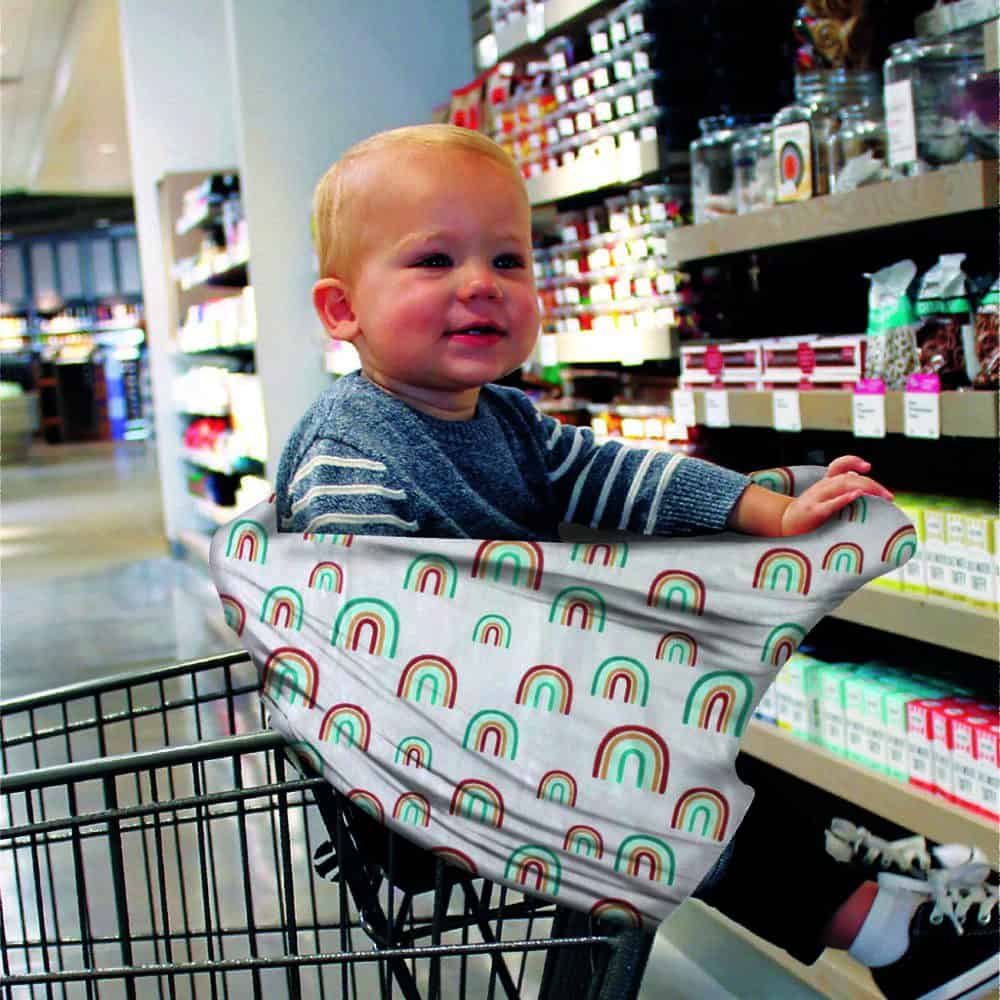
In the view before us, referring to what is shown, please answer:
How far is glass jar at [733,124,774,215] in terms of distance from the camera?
2.88 m

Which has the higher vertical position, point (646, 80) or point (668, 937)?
point (646, 80)

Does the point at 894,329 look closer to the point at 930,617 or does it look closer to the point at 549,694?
the point at 930,617

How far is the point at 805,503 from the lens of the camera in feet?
4.26

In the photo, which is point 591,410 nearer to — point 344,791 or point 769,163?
point 769,163

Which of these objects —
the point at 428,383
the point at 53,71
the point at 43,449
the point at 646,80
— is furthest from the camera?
the point at 43,449

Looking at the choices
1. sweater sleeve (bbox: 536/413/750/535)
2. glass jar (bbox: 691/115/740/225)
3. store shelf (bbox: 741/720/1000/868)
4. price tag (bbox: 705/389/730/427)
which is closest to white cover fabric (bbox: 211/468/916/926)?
sweater sleeve (bbox: 536/413/750/535)

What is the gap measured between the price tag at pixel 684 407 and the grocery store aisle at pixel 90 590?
10.1 feet

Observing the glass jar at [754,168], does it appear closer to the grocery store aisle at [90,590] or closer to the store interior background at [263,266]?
the store interior background at [263,266]

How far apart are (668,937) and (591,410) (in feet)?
5.30

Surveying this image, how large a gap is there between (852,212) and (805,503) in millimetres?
1359

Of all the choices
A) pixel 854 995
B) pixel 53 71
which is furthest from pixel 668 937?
pixel 53 71

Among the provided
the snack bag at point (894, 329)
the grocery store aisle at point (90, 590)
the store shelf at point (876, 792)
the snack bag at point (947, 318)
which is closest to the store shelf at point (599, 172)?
the snack bag at point (894, 329)

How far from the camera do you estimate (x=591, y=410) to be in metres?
3.96

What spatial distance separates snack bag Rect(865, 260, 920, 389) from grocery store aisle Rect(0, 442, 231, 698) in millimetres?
3763
